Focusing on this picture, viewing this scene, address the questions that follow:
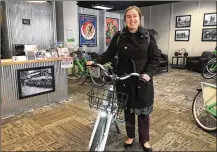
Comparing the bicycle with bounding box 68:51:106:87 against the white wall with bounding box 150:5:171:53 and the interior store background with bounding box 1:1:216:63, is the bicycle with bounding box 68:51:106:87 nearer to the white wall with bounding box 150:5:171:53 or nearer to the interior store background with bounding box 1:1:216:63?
the interior store background with bounding box 1:1:216:63

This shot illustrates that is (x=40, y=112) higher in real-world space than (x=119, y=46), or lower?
lower

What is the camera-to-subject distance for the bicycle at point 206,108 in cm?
209

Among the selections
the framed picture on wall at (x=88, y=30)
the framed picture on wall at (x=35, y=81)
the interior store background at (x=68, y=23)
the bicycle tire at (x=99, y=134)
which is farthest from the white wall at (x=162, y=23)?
the bicycle tire at (x=99, y=134)

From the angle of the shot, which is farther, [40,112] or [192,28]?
[192,28]

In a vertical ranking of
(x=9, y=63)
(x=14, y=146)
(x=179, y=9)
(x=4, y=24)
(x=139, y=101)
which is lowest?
(x=14, y=146)

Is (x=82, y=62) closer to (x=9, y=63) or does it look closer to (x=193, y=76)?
(x=9, y=63)

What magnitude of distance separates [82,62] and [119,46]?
147 inches

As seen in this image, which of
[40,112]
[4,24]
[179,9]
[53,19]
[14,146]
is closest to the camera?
[14,146]

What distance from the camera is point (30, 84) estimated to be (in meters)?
3.11

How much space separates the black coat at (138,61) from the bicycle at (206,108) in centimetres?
80

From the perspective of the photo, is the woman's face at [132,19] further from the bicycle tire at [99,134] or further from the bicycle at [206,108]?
the bicycle at [206,108]

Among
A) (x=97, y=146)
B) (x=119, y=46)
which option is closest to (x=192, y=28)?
(x=119, y=46)

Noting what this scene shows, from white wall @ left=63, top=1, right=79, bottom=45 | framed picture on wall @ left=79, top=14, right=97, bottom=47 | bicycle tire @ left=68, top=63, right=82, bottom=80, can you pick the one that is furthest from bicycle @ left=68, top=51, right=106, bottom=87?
framed picture on wall @ left=79, top=14, right=97, bottom=47

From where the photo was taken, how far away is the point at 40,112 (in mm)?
3055
